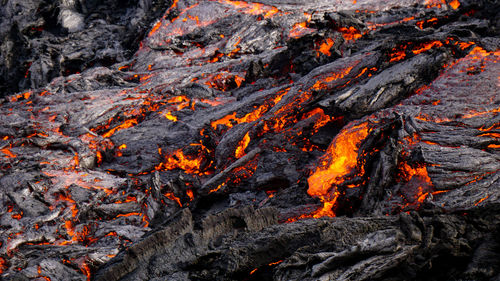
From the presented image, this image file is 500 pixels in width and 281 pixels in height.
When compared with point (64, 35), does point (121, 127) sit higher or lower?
lower

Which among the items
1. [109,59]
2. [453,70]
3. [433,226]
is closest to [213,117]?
[453,70]

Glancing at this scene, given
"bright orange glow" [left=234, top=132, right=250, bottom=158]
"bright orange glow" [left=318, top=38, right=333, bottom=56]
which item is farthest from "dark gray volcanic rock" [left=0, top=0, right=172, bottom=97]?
"bright orange glow" [left=234, top=132, right=250, bottom=158]

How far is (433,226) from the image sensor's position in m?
4.57

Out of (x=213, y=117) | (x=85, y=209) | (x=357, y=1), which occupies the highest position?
(x=357, y=1)

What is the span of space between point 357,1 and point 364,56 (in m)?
9.18

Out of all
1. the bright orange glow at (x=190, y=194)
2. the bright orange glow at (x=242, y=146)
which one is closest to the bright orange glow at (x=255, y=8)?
the bright orange glow at (x=242, y=146)

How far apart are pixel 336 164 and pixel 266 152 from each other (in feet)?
8.13

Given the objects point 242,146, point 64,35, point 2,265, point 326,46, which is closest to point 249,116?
point 242,146

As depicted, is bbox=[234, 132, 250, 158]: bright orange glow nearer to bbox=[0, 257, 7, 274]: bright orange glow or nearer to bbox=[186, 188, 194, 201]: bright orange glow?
bbox=[186, 188, 194, 201]: bright orange glow

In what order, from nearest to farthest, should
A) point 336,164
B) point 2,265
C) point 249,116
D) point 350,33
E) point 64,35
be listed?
point 2,265
point 336,164
point 249,116
point 350,33
point 64,35

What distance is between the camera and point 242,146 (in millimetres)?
11547

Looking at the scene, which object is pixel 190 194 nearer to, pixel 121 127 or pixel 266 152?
pixel 266 152

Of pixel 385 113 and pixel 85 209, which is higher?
pixel 385 113

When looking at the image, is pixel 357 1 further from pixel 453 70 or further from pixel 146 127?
pixel 146 127
